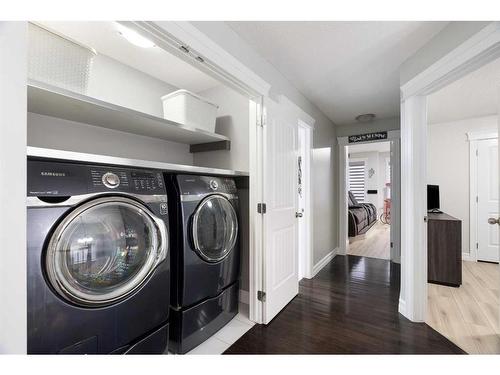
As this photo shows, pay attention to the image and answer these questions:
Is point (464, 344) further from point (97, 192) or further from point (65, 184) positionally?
point (65, 184)

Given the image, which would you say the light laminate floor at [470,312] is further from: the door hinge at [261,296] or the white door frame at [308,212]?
the door hinge at [261,296]

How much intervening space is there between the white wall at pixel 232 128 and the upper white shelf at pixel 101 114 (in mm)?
156

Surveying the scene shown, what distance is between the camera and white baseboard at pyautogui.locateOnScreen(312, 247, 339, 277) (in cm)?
312

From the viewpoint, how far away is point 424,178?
188 centimetres

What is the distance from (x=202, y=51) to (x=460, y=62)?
5.47ft

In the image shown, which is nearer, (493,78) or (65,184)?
(65,184)

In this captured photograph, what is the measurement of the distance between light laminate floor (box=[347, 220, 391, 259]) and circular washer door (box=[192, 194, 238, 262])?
306cm

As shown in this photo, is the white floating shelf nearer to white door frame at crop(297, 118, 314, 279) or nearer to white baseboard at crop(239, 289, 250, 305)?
white baseboard at crop(239, 289, 250, 305)

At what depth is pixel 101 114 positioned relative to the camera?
1566mm

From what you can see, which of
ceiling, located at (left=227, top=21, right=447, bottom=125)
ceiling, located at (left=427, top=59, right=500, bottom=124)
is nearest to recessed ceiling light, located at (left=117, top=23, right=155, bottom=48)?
ceiling, located at (left=227, top=21, right=447, bottom=125)
